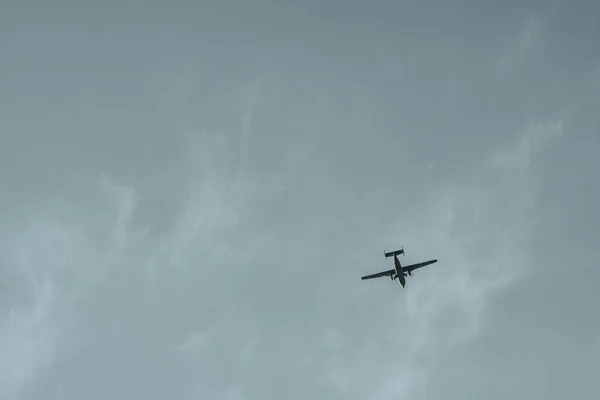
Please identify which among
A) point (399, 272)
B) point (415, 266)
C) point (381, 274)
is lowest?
point (399, 272)

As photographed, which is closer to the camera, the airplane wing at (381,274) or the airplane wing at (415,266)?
the airplane wing at (415,266)

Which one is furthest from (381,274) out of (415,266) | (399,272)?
(415,266)

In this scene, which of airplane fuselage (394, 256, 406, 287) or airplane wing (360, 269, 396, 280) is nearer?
airplane fuselage (394, 256, 406, 287)

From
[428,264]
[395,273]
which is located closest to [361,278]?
[395,273]

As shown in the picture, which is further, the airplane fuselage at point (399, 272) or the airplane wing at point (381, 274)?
the airplane wing at point (381, 274)

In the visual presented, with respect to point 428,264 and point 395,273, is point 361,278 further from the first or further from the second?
point 428,264

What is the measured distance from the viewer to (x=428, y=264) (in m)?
141

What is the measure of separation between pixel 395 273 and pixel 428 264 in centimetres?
990

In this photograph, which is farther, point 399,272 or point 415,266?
point 415,266

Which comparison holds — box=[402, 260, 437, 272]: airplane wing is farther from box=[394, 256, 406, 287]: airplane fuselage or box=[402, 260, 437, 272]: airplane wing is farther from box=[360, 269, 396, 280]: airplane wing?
box=[360, 269, 396, 280]: airplane wing

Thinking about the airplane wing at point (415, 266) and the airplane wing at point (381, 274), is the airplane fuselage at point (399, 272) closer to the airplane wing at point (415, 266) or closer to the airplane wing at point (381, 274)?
the airplane wing at point (415, 266)

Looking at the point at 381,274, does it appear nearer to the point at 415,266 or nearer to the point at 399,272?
the point at 399,272

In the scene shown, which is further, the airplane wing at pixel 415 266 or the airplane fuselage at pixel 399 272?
the airplane wing at pixel 415 266

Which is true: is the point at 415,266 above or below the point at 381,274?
below
